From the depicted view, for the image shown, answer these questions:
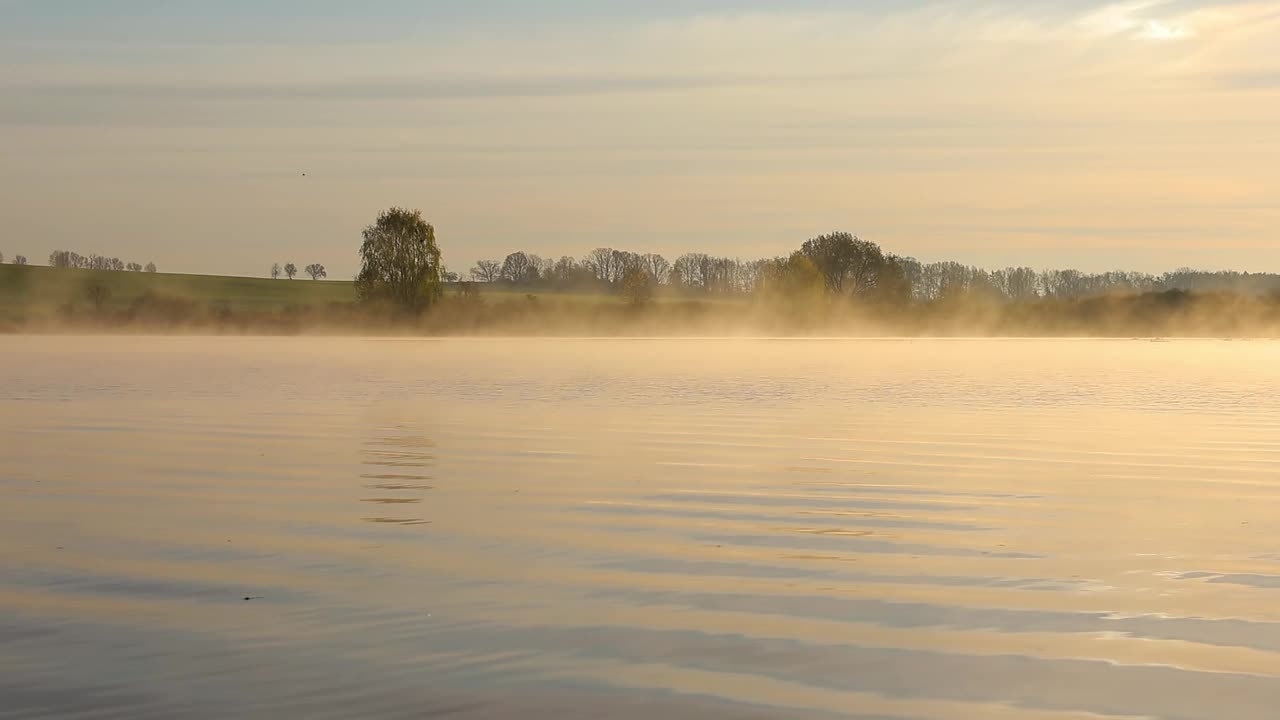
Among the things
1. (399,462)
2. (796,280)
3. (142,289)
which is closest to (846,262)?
(796,280)

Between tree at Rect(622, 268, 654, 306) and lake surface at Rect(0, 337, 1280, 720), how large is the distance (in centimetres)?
10199

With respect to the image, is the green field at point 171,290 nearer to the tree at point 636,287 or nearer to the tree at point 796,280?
the tree at point 636,287

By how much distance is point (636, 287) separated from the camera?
4921 inches

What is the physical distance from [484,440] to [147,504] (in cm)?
781

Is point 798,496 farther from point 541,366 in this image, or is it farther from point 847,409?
point 541,366

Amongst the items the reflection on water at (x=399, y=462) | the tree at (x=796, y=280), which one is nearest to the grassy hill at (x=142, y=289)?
the tree at (x=796, y=280)

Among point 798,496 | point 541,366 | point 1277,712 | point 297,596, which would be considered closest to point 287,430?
point 798,496

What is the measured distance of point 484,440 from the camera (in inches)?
787

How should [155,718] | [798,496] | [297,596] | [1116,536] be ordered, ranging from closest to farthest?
[155,718]
[297,596]
[1116,536]
[798,496]

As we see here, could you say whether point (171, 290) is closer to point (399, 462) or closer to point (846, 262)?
point (846, 262)

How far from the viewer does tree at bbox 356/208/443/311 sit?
3895 inches

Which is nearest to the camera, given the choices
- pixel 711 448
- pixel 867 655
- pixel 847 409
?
pixel 867 655

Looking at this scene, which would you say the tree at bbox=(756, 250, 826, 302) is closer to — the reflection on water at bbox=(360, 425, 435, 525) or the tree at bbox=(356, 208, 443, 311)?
the tree at bbox=(356, 208, 443, 311)

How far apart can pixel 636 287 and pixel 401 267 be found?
31.0 metres
